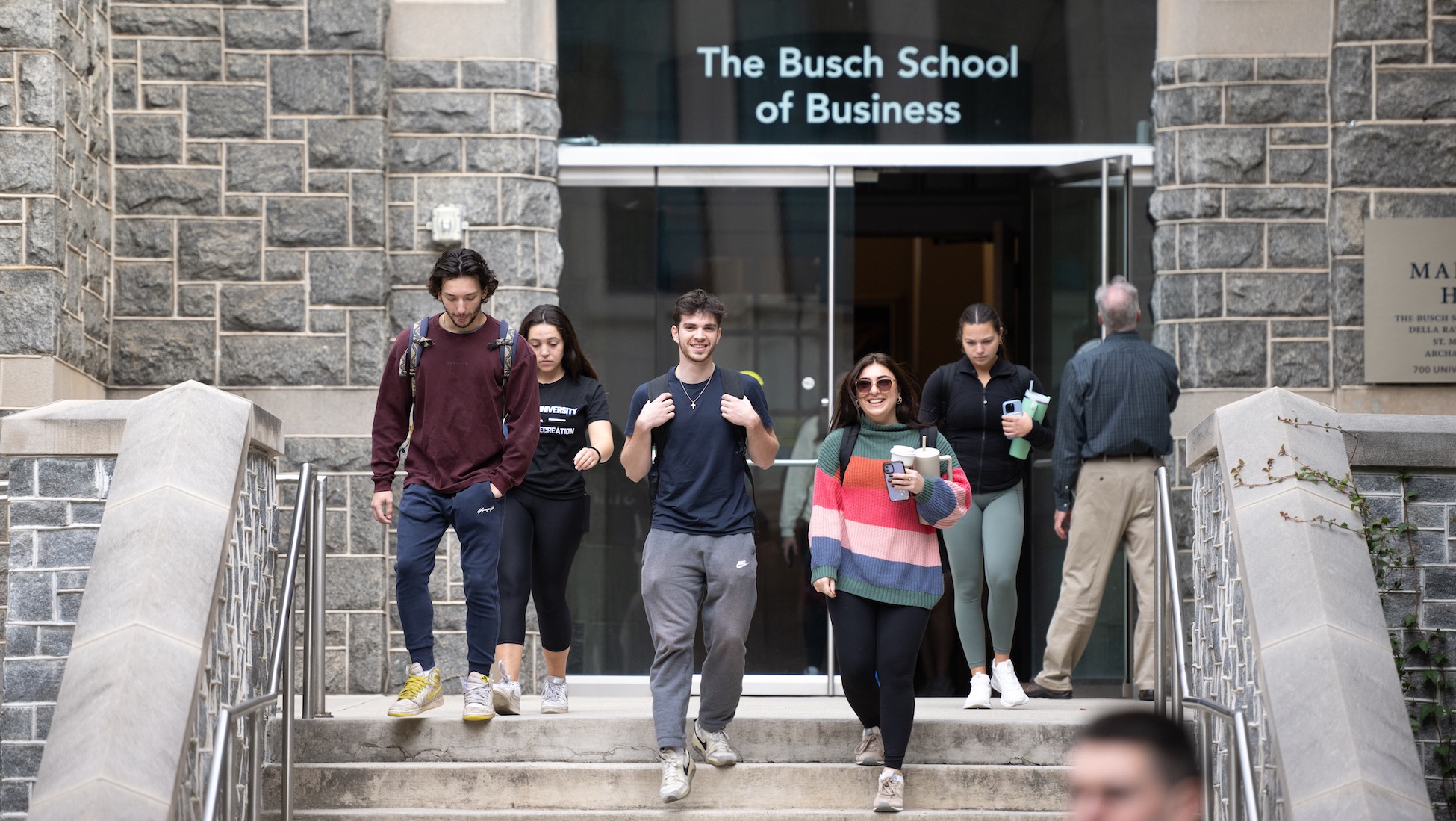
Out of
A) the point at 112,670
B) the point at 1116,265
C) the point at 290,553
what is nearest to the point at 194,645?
the point at 112,670

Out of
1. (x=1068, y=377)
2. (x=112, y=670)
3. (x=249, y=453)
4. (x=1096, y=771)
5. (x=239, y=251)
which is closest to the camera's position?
(x=1096, y=771)

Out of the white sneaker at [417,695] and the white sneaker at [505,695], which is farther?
the white sneaker at [505,695]

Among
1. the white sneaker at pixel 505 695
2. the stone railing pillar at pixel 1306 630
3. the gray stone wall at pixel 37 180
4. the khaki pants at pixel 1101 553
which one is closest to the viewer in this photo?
the stone railing pillar at pixel 1306 630

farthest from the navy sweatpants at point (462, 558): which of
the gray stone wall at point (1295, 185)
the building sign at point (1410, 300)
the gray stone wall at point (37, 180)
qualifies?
the building sign at point (1410, 300)

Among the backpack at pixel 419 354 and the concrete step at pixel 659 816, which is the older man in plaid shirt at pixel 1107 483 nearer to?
the concrete step at pixel 659 816

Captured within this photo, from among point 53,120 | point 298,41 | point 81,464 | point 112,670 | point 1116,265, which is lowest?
point 112,670

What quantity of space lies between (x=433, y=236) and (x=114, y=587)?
417 cm

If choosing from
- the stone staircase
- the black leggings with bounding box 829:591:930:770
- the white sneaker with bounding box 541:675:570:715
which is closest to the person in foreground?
the black leggings with bounding box 829:591:930:770

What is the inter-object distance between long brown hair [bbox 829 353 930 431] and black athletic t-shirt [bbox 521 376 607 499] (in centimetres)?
123

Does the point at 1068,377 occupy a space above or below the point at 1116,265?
below

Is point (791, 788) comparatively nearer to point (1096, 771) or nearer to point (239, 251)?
point (1096, 771)

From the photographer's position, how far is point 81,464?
6234mm

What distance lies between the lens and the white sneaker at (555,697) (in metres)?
7.13

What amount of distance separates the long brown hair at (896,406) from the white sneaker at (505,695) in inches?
70.4
